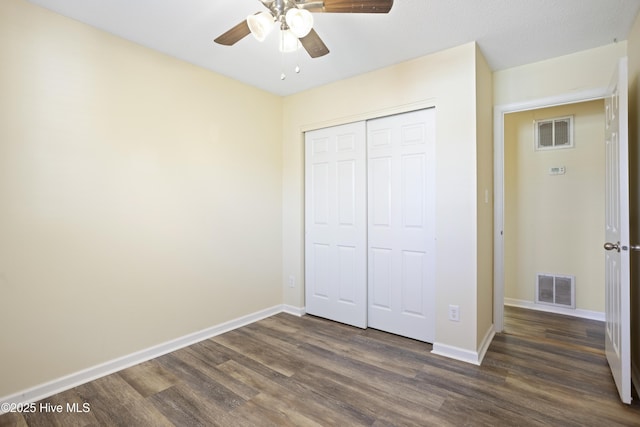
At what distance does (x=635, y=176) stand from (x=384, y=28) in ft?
6.58

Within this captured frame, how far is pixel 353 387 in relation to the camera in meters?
2.10

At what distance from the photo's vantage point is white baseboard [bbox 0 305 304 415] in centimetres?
196

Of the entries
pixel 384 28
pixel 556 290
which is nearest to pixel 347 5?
pixel 384 28

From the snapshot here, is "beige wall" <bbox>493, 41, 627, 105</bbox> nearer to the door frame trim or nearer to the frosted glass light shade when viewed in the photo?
the door frame trim

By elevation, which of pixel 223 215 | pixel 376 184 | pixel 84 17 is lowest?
pixel 223 215

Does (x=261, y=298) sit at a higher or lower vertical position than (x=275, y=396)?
higher

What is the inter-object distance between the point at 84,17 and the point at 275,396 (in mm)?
2829

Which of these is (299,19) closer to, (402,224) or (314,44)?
(314,44)

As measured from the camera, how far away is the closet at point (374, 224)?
2773 millimetres

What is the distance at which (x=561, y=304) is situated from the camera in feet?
11.5

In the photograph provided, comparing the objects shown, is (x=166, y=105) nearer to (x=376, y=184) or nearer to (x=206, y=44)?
(x=206, y=44)

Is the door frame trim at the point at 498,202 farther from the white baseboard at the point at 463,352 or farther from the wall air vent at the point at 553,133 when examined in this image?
the wall air vent at the point at 553,133

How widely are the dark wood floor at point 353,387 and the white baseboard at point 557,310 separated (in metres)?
0.65

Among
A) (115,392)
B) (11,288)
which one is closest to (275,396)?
(115,392)
